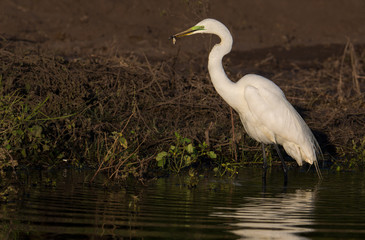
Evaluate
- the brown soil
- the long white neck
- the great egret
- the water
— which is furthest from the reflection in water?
the brown soil

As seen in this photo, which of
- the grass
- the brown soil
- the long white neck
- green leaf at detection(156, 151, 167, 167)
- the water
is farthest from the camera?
the brown soil

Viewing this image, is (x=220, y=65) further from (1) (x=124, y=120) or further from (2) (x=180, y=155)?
(1) (x=124, y=120)

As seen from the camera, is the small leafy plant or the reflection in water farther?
the small leafy plant

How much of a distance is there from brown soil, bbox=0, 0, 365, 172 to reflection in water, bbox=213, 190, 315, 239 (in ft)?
7.71

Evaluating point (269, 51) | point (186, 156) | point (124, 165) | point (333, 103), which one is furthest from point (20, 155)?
point (269, 51)

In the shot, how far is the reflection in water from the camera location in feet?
14.8

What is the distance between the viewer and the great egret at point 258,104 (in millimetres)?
7434

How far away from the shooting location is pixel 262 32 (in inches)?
850

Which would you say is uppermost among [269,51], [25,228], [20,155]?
[269,51]

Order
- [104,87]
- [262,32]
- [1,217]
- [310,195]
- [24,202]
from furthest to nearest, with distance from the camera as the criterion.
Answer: [262,32]
[104,87]
[310,195]
[24,202]
[1,217]

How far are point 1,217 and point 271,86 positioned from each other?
3692 mm

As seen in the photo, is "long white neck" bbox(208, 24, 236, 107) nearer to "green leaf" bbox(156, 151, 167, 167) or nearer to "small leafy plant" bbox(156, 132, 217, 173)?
"small leafy plant" bbox(156, 132, 217, 173)

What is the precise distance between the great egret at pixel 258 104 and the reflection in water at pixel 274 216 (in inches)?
51.2

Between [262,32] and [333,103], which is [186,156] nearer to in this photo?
[333,103]
